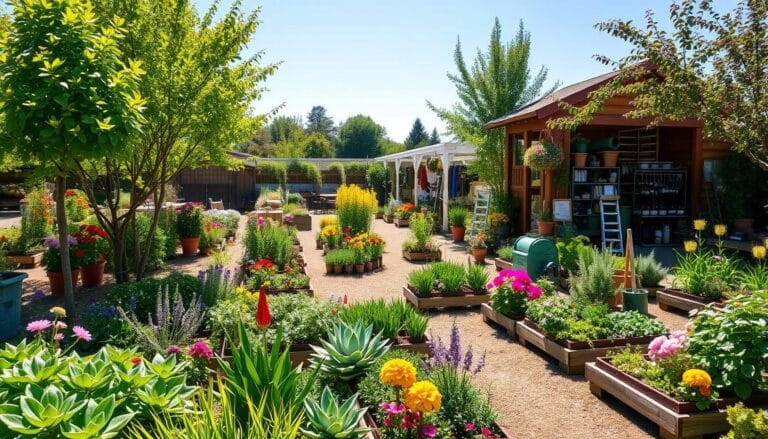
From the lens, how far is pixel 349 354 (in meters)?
3.54

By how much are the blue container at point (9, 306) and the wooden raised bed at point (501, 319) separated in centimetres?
536

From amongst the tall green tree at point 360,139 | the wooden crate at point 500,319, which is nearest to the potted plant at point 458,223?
the wooden crate at point 500,319

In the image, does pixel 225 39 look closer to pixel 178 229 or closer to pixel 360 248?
pixel 360 248

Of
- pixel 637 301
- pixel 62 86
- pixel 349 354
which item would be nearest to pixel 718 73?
pixel 637 301

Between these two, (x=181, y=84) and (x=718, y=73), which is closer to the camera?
(x=718, y=73)

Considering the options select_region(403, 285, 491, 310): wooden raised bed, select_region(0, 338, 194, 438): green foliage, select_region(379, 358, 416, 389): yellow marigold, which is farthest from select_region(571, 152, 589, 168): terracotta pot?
select_region(0, 338, 194, 438): green foliage

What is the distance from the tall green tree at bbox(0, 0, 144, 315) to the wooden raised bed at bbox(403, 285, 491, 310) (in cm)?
398

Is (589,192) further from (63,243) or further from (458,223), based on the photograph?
(63,243)

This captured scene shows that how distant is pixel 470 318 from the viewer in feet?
21.5

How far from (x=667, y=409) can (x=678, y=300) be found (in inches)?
148

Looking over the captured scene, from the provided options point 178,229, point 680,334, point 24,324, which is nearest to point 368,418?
point 680,334

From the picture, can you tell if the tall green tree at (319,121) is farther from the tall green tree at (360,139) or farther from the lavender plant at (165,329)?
the lavender plant at (165,329)

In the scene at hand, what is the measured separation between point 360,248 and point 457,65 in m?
9.74

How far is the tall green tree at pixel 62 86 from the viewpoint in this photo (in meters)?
4.30
